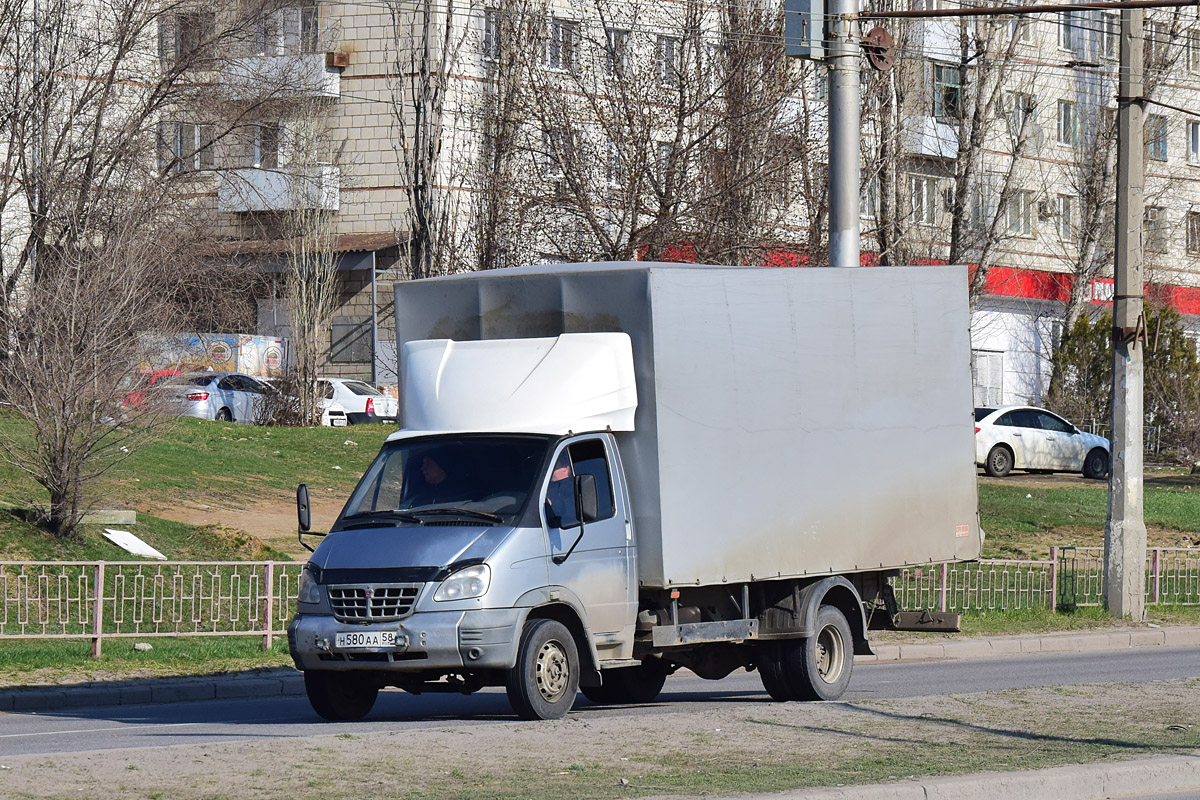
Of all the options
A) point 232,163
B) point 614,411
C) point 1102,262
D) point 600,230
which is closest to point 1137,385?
point 600,230

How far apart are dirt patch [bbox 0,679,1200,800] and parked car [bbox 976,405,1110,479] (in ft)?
80.1

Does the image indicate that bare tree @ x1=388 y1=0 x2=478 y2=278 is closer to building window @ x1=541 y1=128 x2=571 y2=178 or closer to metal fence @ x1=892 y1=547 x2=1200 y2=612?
building window @ x1=541 y1=128 x2=571 y2=178

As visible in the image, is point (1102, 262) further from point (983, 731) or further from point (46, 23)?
point (983, 731)

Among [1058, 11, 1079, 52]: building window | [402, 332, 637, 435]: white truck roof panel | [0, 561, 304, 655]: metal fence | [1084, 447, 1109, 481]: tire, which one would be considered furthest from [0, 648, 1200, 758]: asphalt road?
[1058, 11, 1079, 52]: building window

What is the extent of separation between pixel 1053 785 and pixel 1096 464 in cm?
3096

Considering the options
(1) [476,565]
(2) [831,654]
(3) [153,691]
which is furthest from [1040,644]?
(1) [476,565]

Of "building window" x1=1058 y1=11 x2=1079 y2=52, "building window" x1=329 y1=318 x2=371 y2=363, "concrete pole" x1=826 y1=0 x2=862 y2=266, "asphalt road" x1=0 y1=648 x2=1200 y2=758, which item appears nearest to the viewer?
"asphalt road" x1=0 y1=648 x2=1200 y2=758

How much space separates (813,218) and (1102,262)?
1126 inches

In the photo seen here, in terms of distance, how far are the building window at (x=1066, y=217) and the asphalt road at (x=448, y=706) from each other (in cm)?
3930

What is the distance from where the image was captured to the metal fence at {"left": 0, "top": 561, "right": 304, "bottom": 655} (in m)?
17.2

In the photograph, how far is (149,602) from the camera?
57.1 ft

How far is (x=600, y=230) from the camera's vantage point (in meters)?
23.8

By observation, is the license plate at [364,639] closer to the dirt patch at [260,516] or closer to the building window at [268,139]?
the dirt patch at [260,516]

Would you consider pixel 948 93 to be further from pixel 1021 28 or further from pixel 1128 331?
pixel 1128 331
